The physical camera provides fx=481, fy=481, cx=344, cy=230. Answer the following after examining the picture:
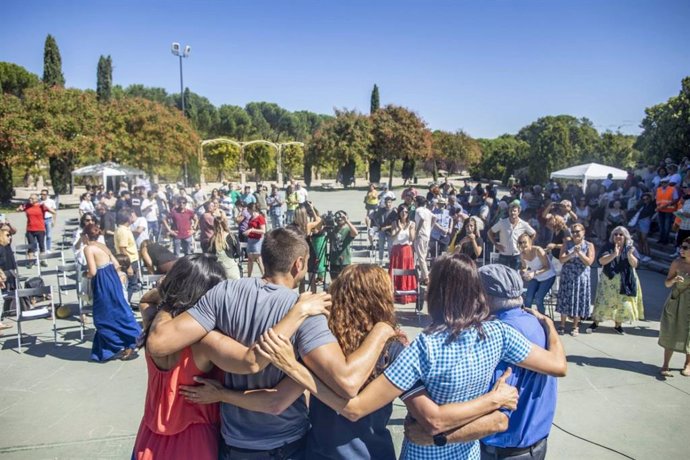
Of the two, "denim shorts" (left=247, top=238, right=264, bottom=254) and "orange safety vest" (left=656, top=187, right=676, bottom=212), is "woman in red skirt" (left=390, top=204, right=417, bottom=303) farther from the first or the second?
"orange safety vest" (left=656, top=187, right=676, bottom=212)

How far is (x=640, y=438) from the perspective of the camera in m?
4.36

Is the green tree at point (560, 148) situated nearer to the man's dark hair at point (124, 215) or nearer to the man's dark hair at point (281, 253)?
the man's dark hair at point (124, 215)

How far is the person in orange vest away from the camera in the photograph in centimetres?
1239

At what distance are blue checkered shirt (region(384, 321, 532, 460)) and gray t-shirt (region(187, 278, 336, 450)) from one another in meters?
0.34

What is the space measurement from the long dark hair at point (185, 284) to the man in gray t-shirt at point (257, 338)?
16cm

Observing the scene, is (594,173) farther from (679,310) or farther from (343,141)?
(343,141)

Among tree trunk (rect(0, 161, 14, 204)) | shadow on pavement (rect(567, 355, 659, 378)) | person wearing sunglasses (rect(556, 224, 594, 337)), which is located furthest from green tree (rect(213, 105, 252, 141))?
shadow on pavement (rect(567, 355, 659, 378))

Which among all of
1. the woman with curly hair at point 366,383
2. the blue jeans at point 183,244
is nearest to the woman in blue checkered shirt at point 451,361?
the woman with curly hair at point 366,383

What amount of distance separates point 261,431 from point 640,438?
3925mm

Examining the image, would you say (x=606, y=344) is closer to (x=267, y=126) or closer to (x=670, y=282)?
(x=670, y=282)

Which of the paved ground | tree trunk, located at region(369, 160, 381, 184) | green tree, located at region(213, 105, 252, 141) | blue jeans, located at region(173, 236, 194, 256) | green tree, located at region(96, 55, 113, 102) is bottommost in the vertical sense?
the paved ground

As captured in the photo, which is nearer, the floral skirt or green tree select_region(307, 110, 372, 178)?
the floral skirt

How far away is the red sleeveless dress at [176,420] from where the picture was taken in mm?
2092

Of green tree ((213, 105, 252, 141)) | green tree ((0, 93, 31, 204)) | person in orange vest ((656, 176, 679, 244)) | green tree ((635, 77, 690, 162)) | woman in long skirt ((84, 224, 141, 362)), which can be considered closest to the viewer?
woman in long skirt ((84, 224, 141, 362))
